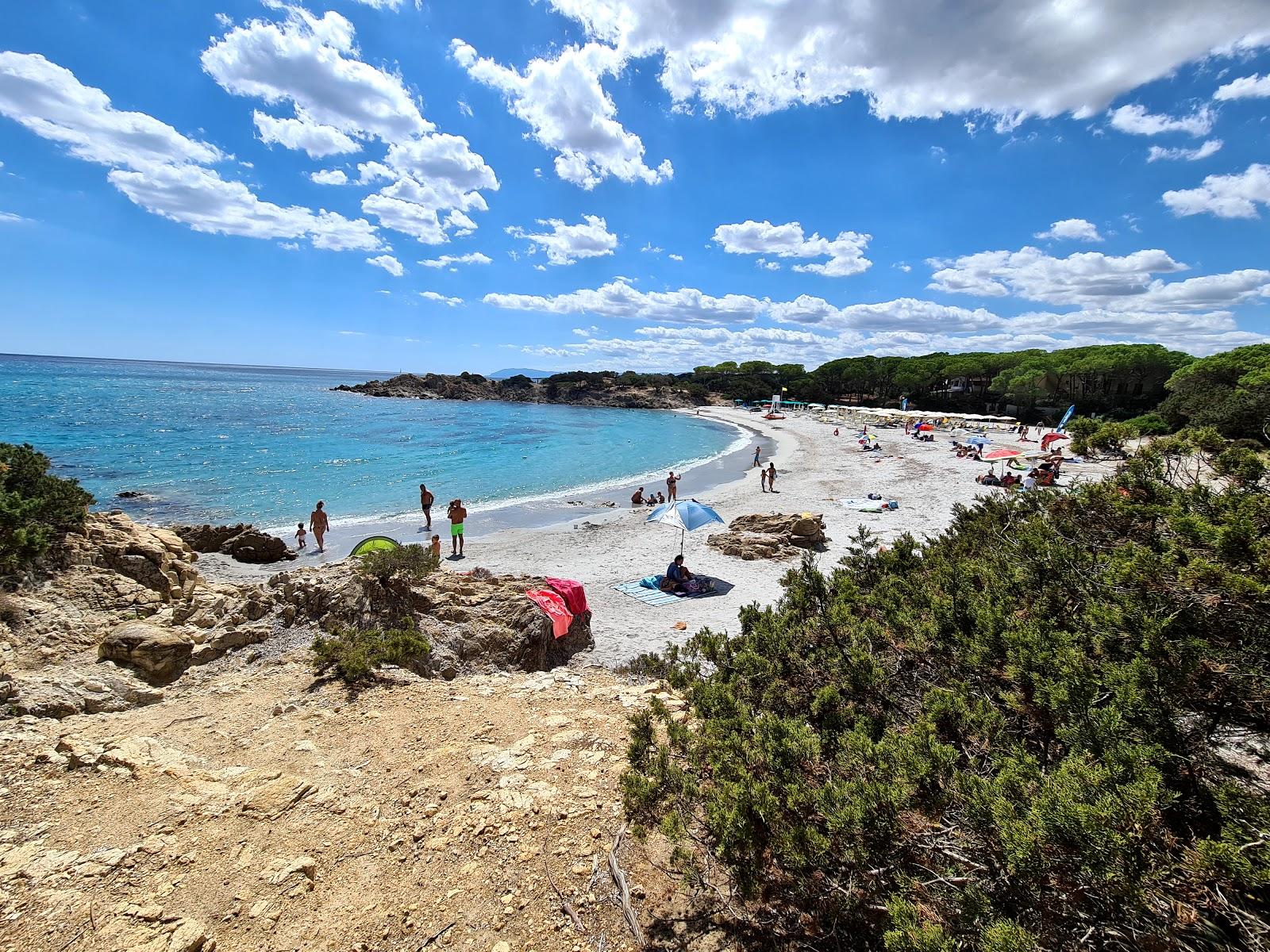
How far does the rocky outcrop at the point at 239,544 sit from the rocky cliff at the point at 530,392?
93475 millimetres

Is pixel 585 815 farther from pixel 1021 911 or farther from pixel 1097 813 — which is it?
pixel 1097 813

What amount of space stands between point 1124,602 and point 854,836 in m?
1.90

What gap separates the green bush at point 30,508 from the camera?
6.89 metres

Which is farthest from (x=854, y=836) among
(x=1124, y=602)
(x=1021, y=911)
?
(x=1124, y=602)

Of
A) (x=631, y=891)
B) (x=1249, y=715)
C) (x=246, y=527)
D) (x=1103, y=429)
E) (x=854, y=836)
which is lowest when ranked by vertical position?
(x=246, y=527)

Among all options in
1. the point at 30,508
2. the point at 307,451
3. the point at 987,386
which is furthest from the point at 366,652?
the point at 987,386

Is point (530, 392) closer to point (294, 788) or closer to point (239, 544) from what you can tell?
point (239, 544)

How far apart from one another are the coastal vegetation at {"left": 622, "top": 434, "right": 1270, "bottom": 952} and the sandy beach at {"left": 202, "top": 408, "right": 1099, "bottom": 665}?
5.16m

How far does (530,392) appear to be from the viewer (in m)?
118

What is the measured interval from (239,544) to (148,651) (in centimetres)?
975

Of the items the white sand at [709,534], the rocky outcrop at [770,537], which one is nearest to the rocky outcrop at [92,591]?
the white sand at [709,534]

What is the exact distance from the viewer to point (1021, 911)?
6.55 feet

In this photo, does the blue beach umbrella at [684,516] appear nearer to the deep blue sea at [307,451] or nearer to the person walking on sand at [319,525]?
the person walking on sand at [319,525]

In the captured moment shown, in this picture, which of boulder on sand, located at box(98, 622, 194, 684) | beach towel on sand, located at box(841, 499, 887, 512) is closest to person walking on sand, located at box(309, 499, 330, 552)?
boulder on sand, located at box(98, 622, 194, 684)
